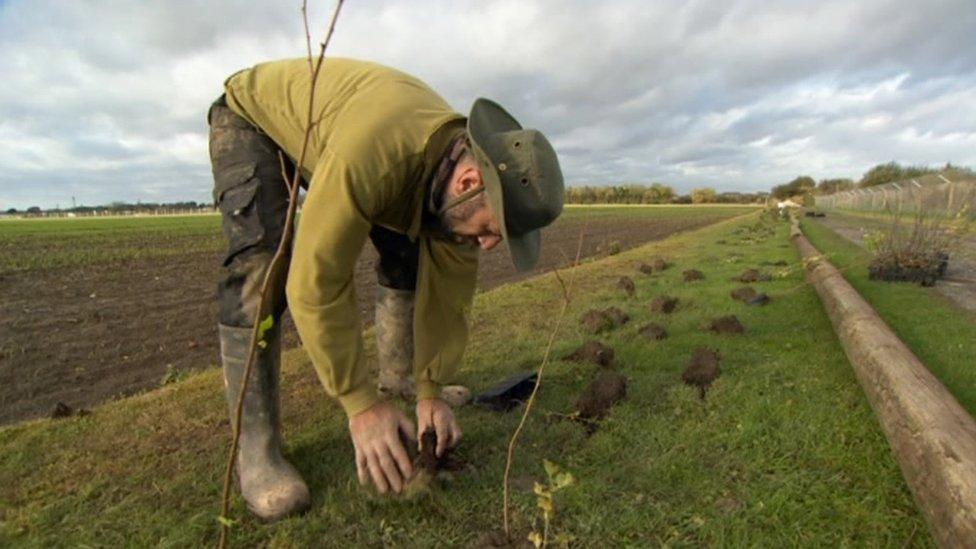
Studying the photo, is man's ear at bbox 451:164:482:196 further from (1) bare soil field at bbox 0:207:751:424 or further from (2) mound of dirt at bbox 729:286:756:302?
(2) mound of dirt at bbox 729:286:756:302

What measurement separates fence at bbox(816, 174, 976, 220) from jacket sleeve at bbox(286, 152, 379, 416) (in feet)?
22.9

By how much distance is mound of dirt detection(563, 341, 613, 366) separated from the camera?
149 inches

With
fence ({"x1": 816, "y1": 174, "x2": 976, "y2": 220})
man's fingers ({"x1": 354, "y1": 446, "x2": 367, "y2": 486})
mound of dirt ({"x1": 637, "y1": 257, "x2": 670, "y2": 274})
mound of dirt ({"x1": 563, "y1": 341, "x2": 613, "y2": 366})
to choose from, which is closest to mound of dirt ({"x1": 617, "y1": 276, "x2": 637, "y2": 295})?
mound of dirt ({"x1": 637, "y1": 257, "x2": 670, "y2": 274})

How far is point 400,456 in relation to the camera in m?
2.03

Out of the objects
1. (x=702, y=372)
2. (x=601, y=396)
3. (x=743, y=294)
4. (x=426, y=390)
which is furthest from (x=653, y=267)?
(x=426, y=390)

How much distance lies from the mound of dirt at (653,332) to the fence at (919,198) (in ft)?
13.8

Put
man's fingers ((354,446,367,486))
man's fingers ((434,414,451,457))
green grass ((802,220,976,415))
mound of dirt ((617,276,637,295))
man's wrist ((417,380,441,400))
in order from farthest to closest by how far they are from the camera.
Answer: mound of dirt ((617,276,637,295)), green grass ((802,220,976,415)), man's wrist ((417,380,441,400)), man's fingers ((434,414,451,457)), man's fingers ((354,446,367,486))

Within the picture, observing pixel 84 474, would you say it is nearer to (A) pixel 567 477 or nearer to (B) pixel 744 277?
(A) pixel 567 477

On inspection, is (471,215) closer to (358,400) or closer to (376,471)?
(358,400)

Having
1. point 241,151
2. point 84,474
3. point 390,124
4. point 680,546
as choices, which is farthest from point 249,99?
point 680,546

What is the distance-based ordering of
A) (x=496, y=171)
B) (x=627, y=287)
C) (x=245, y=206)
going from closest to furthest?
1. (x=496, y=171)
2. (x=245, y=206)
3. (x=627, y=287)

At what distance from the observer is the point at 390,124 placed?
1806 millimetres

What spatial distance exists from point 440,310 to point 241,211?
97 centimetres

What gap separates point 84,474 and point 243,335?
1137mm
